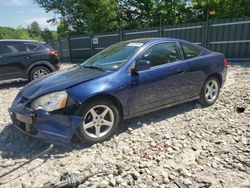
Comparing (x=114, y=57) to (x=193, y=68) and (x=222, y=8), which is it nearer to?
(x=193, y=68)

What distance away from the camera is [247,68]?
9109 mm

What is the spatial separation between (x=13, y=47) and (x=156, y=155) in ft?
22.4

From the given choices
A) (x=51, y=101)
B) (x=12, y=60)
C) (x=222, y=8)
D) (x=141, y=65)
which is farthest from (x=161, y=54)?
(x=222, y=8)

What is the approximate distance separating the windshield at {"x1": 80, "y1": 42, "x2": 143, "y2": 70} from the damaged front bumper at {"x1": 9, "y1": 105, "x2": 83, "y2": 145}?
1.17 metres

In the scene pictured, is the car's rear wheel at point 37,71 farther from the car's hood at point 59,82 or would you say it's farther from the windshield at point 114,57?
the car's hood at point 59,82

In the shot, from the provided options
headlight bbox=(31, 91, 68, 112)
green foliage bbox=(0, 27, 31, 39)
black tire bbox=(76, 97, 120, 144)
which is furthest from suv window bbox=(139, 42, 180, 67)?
green foliage bbox=(0, 27, 31, 39)

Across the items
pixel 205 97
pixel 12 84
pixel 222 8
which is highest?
pixel 222 8

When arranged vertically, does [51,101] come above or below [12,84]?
above

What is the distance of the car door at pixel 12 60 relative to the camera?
26.8 feet

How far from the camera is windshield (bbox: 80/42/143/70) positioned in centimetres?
424

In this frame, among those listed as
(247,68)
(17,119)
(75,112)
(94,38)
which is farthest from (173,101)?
(94,38)

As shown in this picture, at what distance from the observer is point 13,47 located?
8383 mm

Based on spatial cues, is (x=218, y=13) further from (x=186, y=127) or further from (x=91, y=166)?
(x=91, y=166)

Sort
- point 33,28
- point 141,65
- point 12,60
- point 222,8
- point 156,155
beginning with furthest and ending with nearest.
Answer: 1. point 33,28
2. point 222,8
3. point 12,60
4. point 141,65
5. point 156,155
